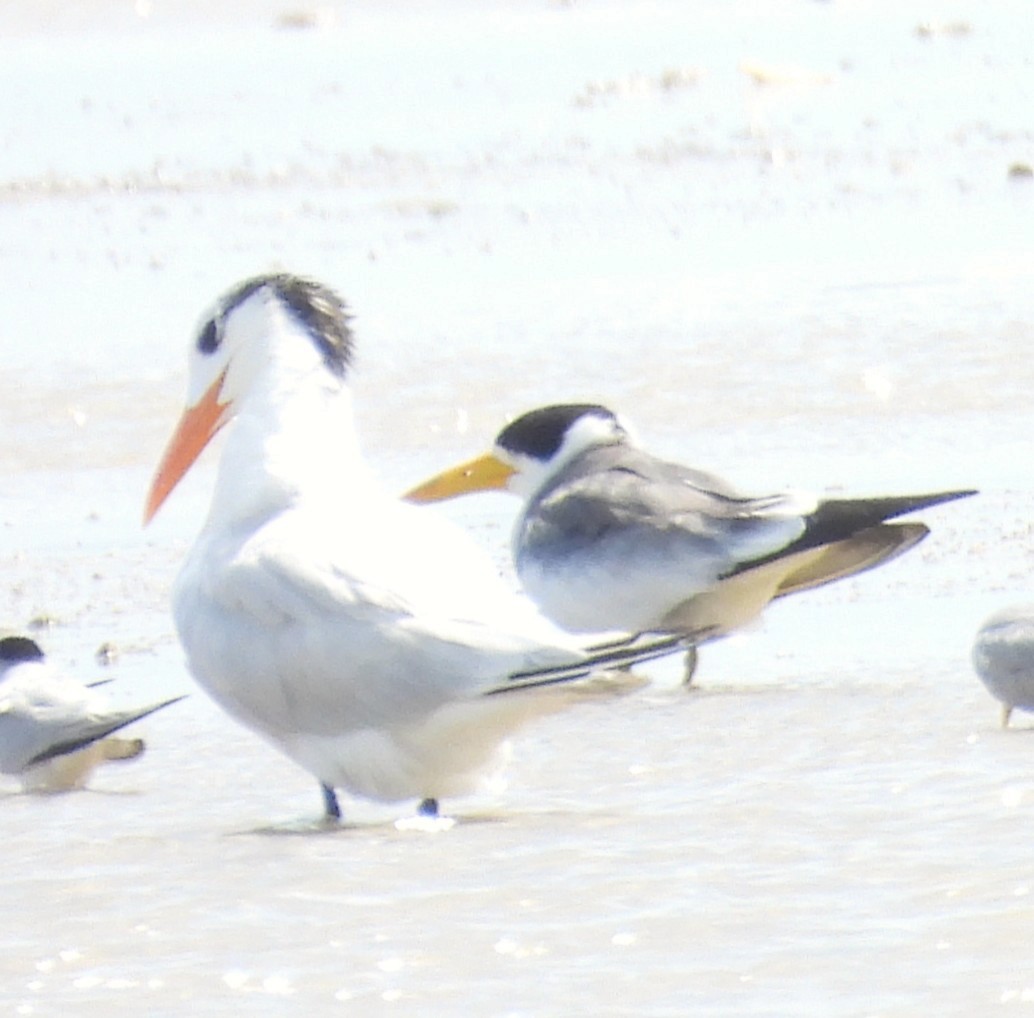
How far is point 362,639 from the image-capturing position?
4883 mm

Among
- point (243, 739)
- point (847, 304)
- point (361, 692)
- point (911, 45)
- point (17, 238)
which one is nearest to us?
point (361, 692)

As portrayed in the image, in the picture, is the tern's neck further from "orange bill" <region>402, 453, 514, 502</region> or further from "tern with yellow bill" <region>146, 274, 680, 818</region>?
"orange bill" <region>402, 453, 514, 502</region>

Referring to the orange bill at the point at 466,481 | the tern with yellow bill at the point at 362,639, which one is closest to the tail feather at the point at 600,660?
the tern with yellow bill at the point at 362,639

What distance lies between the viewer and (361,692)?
16.1 feet

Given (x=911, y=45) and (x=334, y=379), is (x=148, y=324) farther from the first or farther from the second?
(x=911, y=45)

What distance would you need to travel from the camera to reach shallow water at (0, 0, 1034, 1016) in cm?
392

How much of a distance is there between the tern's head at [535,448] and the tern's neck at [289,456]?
1603 millimetres

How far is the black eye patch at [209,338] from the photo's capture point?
5.52m

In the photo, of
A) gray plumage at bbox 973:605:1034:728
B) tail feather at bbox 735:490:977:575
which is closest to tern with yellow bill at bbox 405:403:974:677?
tail feather at bbox 735:490:977:575

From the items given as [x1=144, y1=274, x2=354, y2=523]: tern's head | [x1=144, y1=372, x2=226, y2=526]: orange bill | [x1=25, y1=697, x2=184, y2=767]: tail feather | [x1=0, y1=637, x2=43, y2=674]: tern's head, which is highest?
[x1=144, y1=274, x2=354, y2=523]: tern's head

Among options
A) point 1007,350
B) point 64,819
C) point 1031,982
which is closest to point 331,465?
point 64,819

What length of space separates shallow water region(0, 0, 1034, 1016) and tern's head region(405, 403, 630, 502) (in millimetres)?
509

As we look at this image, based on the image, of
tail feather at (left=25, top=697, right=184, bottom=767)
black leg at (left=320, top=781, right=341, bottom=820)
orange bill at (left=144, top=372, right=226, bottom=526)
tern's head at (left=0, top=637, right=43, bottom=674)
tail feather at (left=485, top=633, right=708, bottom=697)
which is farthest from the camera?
tern's head at (left=0, top=637, right=43, bottom=674)

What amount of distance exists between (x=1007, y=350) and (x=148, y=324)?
9.86ft
